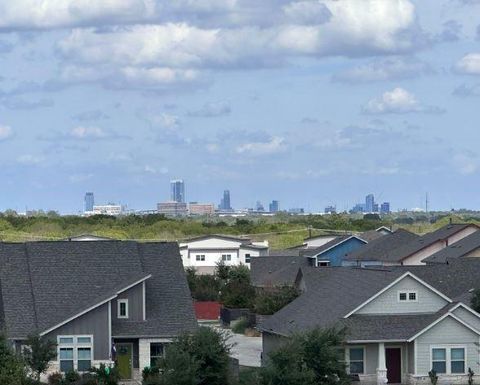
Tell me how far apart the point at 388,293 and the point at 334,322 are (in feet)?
9.42

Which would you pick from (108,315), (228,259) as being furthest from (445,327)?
(228,259)

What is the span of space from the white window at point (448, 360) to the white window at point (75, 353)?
13.2 meters

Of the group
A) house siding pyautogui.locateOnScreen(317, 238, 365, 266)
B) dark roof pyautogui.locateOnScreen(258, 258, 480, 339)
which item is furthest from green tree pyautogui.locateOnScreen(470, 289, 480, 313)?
house siding pyautogui.locateOnScreen(317, 238, 365, 266)

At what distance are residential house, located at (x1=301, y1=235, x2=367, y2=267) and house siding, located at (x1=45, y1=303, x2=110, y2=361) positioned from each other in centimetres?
4944

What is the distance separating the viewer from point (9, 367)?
43.8 meters

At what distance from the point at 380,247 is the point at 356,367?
1858 inches

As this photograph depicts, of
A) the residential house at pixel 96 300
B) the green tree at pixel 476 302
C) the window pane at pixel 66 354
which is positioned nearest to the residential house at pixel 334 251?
the green tree at pixel 476 302

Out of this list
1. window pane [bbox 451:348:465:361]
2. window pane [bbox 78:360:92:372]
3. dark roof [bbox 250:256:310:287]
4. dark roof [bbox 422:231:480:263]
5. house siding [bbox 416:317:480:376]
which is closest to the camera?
window pane [bbox 78:360:92:372]

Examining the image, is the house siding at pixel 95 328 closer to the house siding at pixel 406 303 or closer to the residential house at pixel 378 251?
the house siding at pixel 406 303

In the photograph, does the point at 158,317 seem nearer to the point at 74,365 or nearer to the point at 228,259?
the point at 74,365

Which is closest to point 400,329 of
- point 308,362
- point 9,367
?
point 308,362

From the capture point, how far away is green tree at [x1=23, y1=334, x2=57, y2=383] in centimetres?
4988

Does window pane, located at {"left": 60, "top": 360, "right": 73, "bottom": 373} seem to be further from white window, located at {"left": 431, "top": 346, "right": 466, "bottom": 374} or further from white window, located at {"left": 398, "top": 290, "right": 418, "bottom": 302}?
white window, located at {"left": 431, "top": 346, "right": 466, "bottom": 374}

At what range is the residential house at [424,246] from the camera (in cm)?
9325
